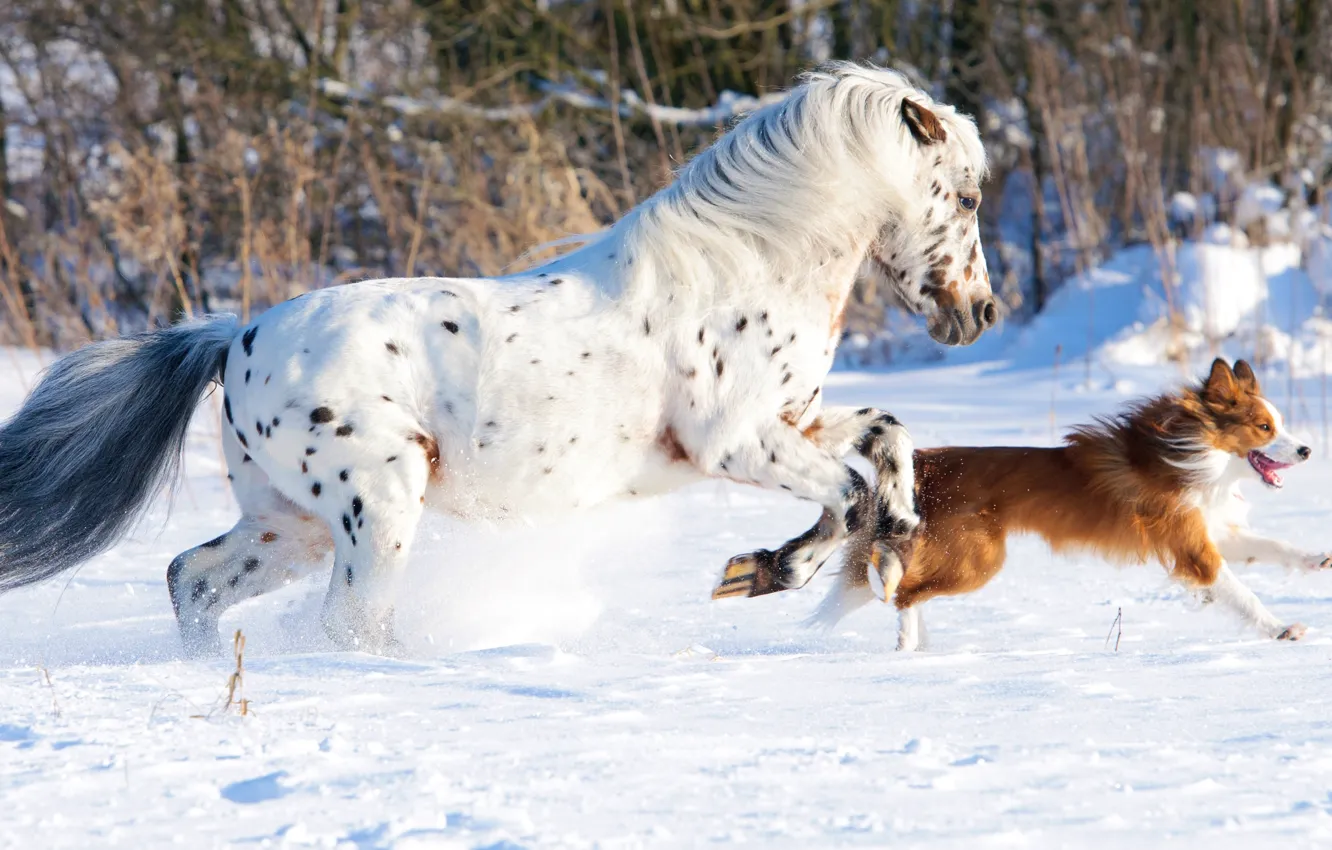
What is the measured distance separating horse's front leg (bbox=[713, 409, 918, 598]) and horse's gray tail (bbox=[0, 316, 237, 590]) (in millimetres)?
1639

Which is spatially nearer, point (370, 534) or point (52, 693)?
point (52, 693)

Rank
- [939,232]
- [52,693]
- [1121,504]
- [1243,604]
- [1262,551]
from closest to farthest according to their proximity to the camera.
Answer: [52,693] < [939,232] < [1243,604] < [1121,504] < [1262,551]

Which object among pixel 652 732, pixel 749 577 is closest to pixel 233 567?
pixel 749 577

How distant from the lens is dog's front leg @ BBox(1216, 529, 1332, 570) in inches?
196

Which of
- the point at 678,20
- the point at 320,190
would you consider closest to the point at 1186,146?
the point at 678,20

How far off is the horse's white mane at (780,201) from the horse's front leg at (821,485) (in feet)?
1.54

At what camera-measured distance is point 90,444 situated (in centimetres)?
435

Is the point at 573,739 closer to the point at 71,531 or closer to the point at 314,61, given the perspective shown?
the point at 71,531

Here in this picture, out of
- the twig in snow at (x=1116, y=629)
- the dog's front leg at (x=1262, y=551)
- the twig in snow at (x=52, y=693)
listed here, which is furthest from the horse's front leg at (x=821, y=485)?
the twig in snow at (x=52, y=693)

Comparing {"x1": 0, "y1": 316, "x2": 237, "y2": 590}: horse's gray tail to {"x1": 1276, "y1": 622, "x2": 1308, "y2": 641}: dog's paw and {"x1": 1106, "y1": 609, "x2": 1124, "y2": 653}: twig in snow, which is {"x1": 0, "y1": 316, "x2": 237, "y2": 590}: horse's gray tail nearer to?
{"x1": 1106, "y1": 609, "x2": 1124, "y2": 653}: twig in snow

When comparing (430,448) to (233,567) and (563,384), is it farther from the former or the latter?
(233,567)

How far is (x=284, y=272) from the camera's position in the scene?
9.34 meters

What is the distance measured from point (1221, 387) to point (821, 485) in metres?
1.89

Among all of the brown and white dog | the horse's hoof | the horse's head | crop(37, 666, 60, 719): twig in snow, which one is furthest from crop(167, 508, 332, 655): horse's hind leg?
the horse's head
